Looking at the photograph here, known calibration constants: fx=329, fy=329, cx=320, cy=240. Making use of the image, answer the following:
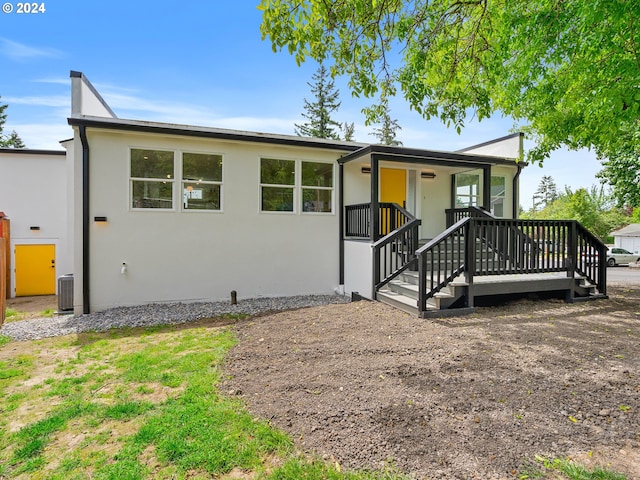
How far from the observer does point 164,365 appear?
3.99 m

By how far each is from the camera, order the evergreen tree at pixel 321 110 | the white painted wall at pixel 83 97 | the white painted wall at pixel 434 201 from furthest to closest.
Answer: the evergreen tree at pixel 321 110 < the white painted wall at pixel 434 201 < the white painted wall at pixel 83 97

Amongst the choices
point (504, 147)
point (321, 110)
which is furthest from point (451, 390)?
point (321, 110)

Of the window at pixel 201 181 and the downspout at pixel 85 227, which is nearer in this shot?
the downspout at pixel 85 227

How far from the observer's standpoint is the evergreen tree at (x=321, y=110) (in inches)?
1244

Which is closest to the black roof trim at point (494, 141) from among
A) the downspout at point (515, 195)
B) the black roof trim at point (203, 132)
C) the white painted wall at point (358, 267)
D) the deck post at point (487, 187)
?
the downspout at point (515, 195)

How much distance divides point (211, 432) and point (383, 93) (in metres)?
5.48

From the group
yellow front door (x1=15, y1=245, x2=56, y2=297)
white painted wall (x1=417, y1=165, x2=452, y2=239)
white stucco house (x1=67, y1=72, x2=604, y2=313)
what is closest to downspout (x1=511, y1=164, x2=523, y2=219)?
white stucco house (x1=67, y1=72, x2=604, y2=313)

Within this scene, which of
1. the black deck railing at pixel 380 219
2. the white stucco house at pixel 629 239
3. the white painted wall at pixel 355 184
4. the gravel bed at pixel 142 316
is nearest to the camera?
the gravel bed at pixel 142 316

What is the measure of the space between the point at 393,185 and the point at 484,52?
4.19 m

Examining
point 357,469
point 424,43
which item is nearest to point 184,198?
point 424,43

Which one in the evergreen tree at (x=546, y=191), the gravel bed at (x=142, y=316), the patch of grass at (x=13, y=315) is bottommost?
the patch of grass at (x=13, y=315)

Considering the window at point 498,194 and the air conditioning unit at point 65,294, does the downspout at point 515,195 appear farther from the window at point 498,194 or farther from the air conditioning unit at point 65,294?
the air conditioning unit at point 65,294

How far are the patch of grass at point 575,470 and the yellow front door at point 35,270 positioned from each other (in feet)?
43.9

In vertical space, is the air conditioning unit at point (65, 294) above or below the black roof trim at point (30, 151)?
below
